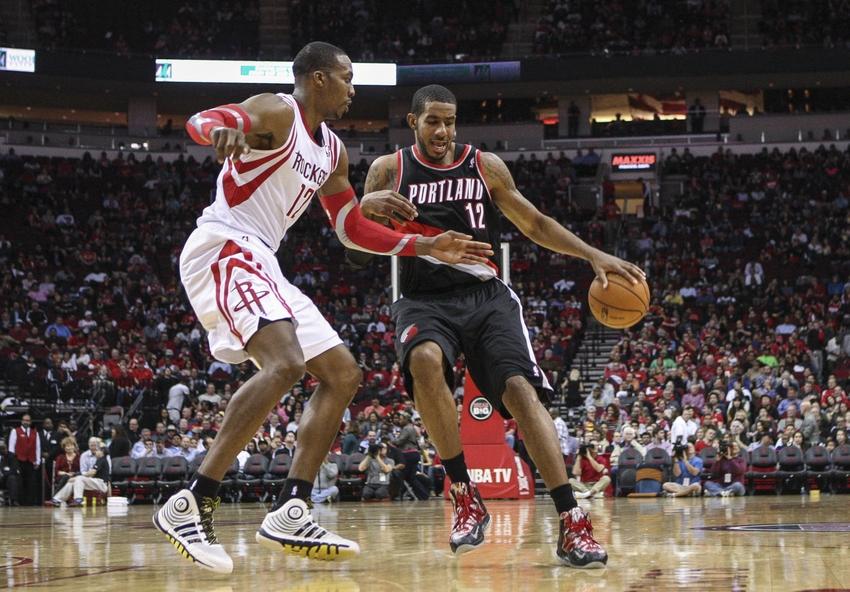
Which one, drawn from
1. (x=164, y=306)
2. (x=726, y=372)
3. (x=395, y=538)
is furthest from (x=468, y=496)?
(x=164, y=306)

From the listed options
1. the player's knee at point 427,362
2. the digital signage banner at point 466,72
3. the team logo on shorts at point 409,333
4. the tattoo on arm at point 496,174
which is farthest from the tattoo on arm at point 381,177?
the digital signage banner at point 466,72

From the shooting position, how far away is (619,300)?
4730mm

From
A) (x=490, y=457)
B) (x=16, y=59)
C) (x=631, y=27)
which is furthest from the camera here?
(x=631, y=27)

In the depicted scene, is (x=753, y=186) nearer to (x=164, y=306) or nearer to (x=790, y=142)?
(x=790, y=142)

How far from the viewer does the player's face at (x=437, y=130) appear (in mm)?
5082

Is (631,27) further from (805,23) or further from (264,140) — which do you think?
(264,140)

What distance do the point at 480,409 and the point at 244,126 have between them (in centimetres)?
915

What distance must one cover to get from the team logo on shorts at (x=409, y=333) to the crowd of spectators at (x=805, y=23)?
29.0 m

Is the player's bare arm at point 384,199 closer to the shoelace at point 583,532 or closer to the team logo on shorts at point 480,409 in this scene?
the shoelace at point 583,532

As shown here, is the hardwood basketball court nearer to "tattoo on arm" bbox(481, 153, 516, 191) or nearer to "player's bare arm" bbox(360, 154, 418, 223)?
"player's bare arm" bbox(360, 154, 418, 223)

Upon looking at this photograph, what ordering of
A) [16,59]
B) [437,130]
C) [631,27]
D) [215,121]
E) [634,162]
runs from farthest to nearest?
1. [631,27]
2. [634,162]
3. [16,59]
4. [437,130]
5. [215,121]

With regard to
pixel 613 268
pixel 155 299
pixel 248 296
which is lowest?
pixel 248 296

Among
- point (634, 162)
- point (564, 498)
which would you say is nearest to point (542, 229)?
point (564, 498)

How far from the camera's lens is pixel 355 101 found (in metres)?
34.0
